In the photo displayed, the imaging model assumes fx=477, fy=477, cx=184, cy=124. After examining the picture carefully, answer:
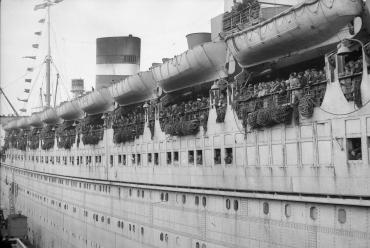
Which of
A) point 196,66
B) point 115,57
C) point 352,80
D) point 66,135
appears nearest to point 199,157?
point 196,66

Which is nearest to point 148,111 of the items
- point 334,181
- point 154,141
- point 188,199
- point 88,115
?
point 154,141

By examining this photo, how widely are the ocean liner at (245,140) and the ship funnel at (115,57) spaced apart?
901 centimetres

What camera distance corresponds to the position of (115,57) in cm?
3769

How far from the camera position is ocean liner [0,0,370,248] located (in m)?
10.7

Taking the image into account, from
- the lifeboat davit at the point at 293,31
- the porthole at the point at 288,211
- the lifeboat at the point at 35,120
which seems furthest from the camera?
the lifeboat at the point at 35,120

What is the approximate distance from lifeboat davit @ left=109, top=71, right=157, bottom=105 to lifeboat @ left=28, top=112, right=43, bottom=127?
1944 centimetres

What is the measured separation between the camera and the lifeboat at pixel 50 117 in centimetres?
3741

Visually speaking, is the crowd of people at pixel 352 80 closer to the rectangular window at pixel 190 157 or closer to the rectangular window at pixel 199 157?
the rectangular window at pixel 199 157

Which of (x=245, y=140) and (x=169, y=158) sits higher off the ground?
(x=245, y=140)

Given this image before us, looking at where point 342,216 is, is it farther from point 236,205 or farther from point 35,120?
point 35,120

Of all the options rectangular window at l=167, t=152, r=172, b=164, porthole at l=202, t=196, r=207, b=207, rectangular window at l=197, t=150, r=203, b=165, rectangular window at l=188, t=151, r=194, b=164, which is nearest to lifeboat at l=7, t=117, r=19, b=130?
rectangular window at l=167, t=152, r=172, b=164

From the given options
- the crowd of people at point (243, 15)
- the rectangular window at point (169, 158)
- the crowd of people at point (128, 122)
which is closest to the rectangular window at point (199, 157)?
the rectangular window at point (169, 158)

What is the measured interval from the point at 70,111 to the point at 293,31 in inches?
917

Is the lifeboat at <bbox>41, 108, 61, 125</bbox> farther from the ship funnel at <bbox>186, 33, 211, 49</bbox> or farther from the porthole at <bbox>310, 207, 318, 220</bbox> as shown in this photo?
the porthole at <bbox>310, 207, 318, 220</bbox>
